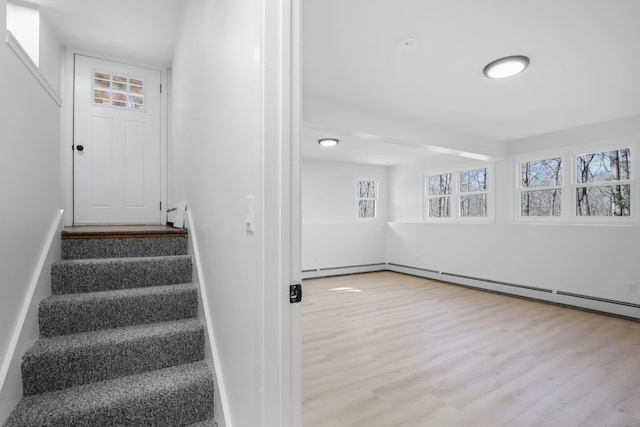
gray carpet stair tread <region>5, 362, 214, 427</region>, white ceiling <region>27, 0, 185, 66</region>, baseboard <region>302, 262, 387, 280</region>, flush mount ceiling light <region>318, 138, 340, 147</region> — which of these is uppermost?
white ceiling <region>27, 0, 185, 66</region>

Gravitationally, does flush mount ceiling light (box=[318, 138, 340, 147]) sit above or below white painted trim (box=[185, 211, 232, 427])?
above

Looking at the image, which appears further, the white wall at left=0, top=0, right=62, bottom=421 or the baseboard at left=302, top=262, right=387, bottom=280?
the baseboard at left=302, top=262, right=387, bottom=280

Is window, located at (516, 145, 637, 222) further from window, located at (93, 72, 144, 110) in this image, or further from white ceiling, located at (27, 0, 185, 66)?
window, located at (93, 72, 144, 110)

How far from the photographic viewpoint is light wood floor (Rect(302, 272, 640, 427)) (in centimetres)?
189

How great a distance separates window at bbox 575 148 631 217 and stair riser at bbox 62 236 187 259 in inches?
202

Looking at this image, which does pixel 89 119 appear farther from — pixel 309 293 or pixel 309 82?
pixel 309 293

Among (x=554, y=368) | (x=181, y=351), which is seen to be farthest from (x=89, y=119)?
(x=554, y=368)

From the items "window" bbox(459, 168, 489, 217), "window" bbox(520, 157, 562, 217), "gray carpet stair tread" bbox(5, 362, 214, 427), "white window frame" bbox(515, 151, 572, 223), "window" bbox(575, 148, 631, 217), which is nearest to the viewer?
"gray carpet stair tread" bbox(5, 362, 214, 427)

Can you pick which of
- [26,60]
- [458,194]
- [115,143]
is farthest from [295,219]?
[458,194]

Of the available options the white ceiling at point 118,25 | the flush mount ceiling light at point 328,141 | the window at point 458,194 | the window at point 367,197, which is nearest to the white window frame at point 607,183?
the window at point 458,194

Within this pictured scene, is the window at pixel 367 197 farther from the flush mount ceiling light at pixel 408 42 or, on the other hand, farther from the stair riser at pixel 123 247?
the stair riser at pixel 123 247

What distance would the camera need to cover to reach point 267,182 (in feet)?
2.96

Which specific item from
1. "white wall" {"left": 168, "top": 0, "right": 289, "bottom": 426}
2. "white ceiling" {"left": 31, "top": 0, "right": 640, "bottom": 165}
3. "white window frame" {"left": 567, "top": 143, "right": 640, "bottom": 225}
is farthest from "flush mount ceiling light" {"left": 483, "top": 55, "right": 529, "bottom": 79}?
"white window frame" {"left": 567, "top": 143, "right": 640, "bottom": 225}

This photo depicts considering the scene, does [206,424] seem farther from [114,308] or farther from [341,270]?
[341,270]
